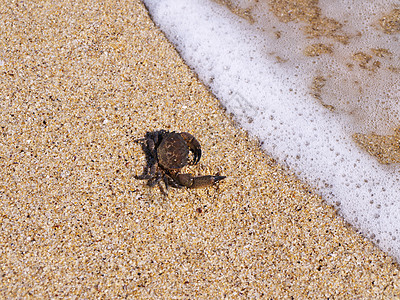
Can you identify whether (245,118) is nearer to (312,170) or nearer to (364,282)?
(312,170)

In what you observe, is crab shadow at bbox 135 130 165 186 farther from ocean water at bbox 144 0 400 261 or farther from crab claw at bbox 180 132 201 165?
ocean water at bbox 144 0 400 261

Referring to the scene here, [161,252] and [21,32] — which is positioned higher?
[21,32]

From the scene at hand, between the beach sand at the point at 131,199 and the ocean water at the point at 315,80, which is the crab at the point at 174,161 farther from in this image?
the ocean water at the point at 315,80

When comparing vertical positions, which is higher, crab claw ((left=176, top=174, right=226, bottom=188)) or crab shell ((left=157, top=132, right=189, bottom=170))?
crab shell ((left=157, top=132, right=189, bottom=170))

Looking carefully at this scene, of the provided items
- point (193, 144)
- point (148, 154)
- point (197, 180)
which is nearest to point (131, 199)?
point (148, 154)

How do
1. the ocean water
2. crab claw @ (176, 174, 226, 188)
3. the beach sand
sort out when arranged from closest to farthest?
the beach sand → crab claw @ (176, 174, 226, 188) → the ocean water

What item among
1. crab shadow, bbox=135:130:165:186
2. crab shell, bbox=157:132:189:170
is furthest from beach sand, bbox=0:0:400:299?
crab shell, bbox=157:132:189:170

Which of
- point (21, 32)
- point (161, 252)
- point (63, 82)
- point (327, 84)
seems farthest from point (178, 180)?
point (21, 32)

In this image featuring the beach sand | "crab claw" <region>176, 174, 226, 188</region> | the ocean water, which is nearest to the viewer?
the beach sand
